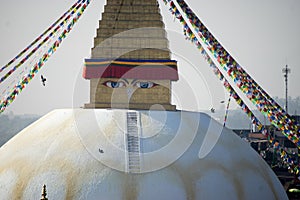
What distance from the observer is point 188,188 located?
11484mm

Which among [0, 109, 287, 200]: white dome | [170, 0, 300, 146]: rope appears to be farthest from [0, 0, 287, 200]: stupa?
[170, 0, 300, 146]: rope

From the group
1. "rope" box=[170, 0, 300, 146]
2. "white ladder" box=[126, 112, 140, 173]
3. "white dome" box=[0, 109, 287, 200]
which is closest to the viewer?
"white dome" box=[0, 109, 287, 200]

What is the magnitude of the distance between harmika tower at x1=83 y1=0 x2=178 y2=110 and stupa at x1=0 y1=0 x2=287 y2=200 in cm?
2

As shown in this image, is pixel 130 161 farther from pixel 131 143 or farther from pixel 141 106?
pixel 141 106

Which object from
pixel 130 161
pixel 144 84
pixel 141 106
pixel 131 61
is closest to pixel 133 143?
pixel 130 161

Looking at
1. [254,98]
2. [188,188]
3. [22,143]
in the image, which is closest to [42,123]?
[22,143]

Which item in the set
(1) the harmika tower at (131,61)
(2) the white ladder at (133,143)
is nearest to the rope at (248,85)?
(1) the harmika tower at (131,61)

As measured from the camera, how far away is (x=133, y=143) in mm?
11984

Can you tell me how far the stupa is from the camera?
11453 millimetres

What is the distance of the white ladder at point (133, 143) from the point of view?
Answer: 11555 mm

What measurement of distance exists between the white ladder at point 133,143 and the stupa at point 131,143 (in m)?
0.02

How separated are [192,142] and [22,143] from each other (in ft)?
12.0

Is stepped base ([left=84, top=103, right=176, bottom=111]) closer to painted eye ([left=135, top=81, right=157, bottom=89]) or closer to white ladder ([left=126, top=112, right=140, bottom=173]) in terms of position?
painted eye ([left=135, top=81, right=157, bottom=89])

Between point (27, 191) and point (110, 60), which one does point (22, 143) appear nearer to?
point (27, 191)
